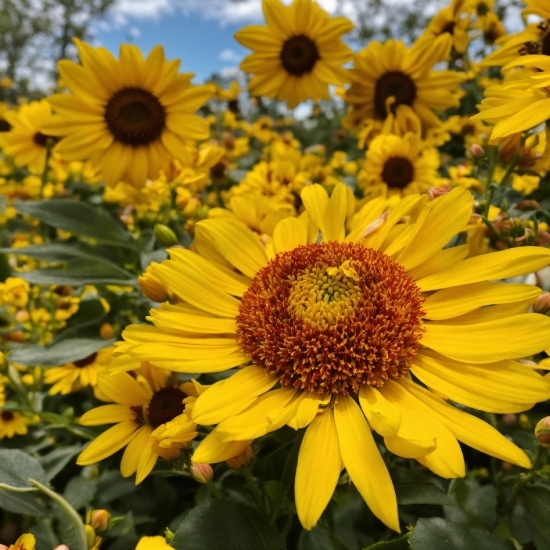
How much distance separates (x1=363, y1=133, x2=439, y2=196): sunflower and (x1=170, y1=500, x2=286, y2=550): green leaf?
3.41 feet

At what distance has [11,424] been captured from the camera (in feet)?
4.22

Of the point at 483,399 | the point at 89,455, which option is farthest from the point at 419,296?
the point at 89,455

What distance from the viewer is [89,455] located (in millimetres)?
798

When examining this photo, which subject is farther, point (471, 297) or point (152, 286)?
point (152, 286)

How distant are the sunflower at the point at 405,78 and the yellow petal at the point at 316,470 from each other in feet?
3.51

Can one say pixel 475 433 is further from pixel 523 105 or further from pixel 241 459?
pixel 523 105

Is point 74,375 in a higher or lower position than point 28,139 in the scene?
lower

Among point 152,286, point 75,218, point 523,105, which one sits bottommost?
point 152,286

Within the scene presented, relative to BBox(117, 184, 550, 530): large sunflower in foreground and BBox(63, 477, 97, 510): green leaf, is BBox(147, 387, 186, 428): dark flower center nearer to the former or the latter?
BBox(117, 184, 550, 530): large sunflower in foreground

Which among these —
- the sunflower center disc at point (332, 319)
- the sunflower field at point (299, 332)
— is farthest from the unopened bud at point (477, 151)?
the sunflower center disc at point (332, 319)

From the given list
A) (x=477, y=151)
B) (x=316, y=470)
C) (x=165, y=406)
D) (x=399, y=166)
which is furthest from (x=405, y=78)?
(x=316, y=470)

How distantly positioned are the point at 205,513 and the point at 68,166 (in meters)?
2.22

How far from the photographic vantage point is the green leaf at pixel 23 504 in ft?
3.00

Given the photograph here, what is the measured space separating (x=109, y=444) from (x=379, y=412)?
46cm
